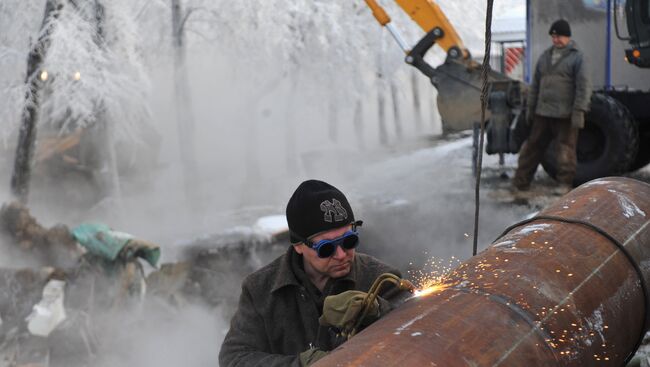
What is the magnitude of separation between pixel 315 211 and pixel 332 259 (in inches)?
6.5

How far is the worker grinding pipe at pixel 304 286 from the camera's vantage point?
8.28 ft

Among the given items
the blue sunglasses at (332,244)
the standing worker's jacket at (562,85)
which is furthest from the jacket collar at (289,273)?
the standing worker's jacket at (562,85)

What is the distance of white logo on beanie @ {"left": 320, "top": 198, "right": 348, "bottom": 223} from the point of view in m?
2.52

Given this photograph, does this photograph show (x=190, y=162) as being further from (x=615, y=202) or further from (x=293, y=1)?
(x=615, y=202)

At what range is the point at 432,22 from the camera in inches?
434

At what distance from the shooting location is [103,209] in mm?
14539

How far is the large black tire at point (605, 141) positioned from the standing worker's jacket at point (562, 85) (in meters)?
1.01

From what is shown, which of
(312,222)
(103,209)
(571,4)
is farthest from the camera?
(103,209)

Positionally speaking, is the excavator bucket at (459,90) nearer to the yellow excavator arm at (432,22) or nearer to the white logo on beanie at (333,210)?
the yellow excavator arm at (432,22)

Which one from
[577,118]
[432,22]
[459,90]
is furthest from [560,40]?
[432,22]

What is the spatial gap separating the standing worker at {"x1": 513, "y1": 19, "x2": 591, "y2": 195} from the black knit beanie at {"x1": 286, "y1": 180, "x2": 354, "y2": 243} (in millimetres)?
6524

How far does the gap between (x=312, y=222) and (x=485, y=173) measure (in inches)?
400

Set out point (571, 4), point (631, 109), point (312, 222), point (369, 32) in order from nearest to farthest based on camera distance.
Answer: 1. point (312, 222)
2. point (631, 109)
3. point (571, 4)
4. point (369, 32)

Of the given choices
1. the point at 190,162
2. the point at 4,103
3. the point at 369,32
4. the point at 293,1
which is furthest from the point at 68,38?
the point at 369,32
